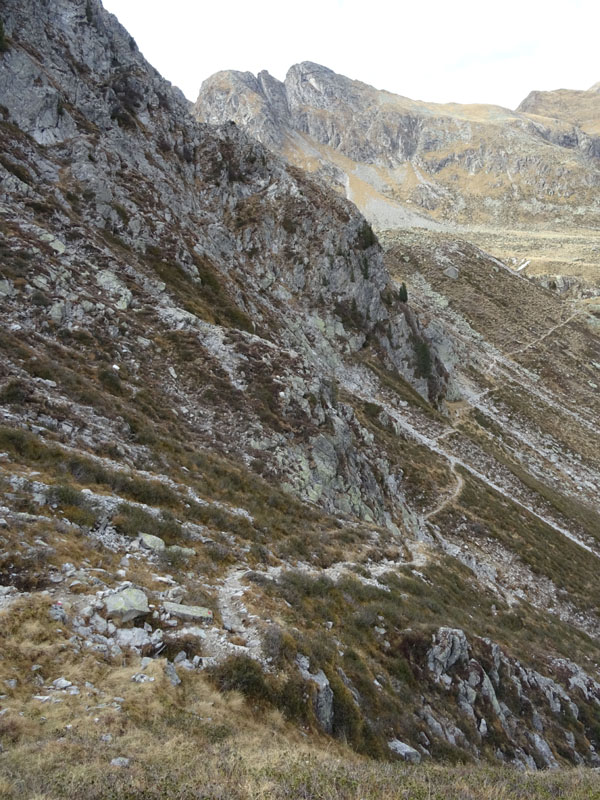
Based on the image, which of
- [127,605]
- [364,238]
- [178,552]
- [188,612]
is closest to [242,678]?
[188,612]

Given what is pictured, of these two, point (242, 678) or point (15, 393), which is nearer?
point (242, 678)

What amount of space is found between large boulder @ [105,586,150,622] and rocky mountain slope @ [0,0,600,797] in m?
0.06

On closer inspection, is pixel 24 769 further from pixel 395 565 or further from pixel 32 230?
pixel 32 230

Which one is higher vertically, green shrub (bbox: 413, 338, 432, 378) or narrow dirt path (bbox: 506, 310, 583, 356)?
narrow dirt path (bbox: 506, 310, 583, 356)

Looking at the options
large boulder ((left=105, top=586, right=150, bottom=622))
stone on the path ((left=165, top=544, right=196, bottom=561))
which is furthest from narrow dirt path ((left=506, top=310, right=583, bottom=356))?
large boulder ((left=105, top=586, right=150, bottom=622))

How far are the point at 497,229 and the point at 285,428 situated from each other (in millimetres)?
203635

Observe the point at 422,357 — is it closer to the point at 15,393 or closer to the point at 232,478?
the point at 232,478

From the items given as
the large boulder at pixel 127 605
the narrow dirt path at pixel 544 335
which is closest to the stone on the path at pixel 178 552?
the large boulder at pixel 127 605

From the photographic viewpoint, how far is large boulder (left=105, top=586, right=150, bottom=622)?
10.0 m

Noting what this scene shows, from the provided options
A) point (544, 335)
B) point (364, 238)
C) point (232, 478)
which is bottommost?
point (232, 478)

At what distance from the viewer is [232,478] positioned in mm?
22188

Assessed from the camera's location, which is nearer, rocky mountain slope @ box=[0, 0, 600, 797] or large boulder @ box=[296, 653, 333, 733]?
rocky mountain slope @ box=[0, 0, 600, 797]

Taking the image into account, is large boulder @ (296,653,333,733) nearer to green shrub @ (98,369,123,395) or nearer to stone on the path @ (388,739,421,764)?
stone on the path @ (388,739,421,764)

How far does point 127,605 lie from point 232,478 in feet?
39.3
